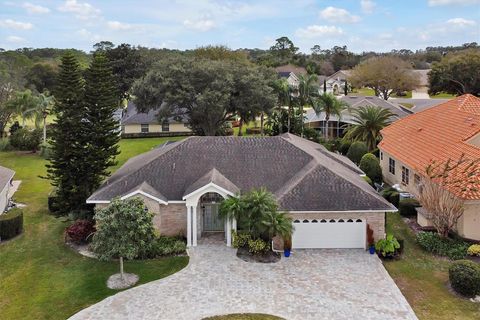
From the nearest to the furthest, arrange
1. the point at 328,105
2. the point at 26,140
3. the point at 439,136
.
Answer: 1. the point at 439,136
2. the point at 328,105
3. the point at 26,140

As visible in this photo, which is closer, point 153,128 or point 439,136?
point 439,136

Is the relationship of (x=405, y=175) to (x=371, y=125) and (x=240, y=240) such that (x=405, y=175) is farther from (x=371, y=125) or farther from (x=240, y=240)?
(x=240, y=240)

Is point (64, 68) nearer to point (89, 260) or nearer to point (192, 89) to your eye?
point (89, 260)

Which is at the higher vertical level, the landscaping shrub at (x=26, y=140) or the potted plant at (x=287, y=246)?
A: the landscaping shrub at (x=26, y=140)

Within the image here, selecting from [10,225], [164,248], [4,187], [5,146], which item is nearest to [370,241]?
[164,248]

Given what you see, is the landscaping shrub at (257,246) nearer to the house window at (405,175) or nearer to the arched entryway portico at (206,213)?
the arched entryway portico at (206,213)

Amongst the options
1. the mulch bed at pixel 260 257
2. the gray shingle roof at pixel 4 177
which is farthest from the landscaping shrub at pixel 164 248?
the gray shingle roof at pixel 4 177
